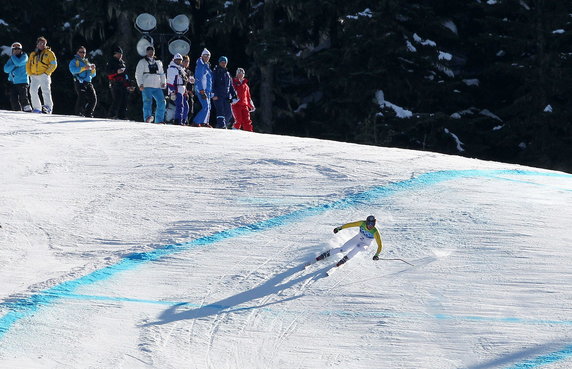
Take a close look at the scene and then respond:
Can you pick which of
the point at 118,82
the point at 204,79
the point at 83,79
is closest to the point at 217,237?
the point at 204,79

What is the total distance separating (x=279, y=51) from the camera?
25688 millimetres

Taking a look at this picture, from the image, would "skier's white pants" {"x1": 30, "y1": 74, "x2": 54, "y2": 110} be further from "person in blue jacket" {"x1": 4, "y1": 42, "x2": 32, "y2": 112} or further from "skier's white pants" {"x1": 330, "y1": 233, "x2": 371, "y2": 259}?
"skier's white pants" {"x1": 330, "y1": 233, "x2": 371, "y2": 259}

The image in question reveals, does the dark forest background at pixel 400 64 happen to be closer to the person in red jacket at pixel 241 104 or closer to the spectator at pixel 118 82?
the person in red jacket at pixel 241 104

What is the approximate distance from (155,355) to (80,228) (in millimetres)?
3727

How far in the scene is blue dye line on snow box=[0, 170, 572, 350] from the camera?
1024 cm

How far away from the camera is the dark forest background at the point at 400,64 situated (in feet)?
83.1

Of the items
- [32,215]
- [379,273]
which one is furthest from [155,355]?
[32,215]

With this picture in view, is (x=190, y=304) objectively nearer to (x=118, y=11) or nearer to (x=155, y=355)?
(x=155, y=355)

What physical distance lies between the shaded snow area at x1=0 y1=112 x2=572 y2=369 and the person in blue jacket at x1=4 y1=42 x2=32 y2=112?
215cm

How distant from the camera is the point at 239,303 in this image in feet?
34.4

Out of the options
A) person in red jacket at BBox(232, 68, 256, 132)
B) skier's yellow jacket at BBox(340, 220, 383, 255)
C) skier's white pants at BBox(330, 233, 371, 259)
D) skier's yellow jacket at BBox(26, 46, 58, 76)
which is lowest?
skier's white pants at BBox(330, 233, 371, 259)

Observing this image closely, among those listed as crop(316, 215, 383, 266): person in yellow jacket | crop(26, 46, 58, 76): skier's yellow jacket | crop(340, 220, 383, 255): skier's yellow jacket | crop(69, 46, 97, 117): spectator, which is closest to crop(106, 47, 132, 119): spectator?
crop(69, 46, 97, 117): spectator

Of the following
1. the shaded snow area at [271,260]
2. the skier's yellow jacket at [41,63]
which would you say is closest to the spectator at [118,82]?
the skier's yellow jacket at [41,63]

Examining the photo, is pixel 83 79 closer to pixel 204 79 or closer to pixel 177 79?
pixel 177 79
